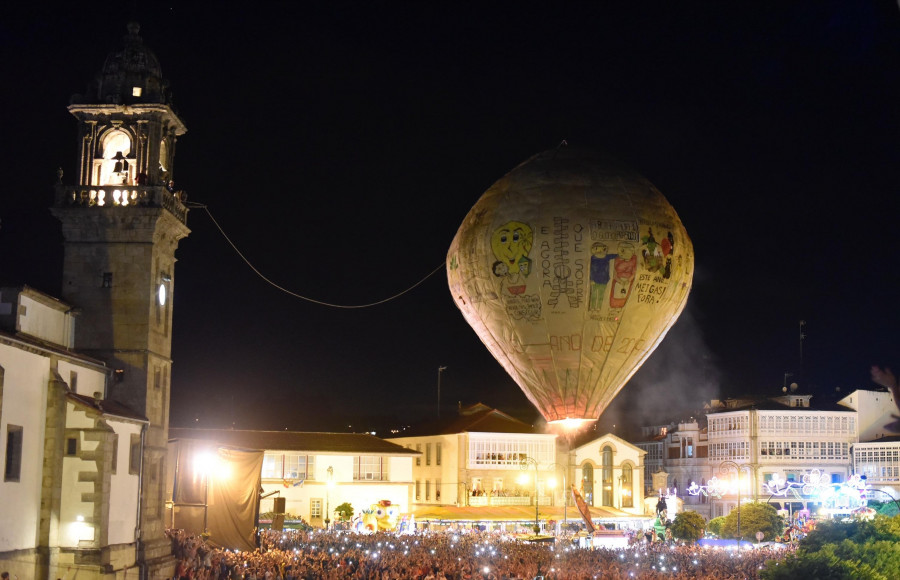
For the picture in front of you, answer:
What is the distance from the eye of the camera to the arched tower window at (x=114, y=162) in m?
43.9

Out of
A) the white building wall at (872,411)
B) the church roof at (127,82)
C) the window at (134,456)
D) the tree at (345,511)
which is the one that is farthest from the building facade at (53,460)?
the white building wall at (872,411)

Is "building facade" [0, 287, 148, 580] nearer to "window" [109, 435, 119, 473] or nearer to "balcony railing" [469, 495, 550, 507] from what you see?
"window" [109, 435, 119, 473]

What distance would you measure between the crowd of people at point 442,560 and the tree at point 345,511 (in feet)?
64.6

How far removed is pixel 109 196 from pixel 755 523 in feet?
140

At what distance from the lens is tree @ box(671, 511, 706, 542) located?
67750mm

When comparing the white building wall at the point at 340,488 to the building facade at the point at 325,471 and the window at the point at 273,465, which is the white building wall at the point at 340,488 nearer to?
the building facade at the point at 325,471

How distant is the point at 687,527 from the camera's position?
6800 centimetres

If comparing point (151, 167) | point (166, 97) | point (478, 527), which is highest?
point (166, 97)

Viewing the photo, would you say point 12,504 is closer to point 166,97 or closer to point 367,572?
point 367,572

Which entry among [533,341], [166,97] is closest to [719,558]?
[533,341]

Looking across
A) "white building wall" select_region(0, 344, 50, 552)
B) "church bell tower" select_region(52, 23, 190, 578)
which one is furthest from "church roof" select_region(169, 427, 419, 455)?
"white building wall" select_region(0, 344, 50, 552)

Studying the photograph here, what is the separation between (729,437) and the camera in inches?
3939

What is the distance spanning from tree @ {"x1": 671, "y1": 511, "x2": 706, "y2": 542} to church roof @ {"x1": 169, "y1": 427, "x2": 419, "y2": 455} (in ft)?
62.4

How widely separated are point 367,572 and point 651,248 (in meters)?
14.5
